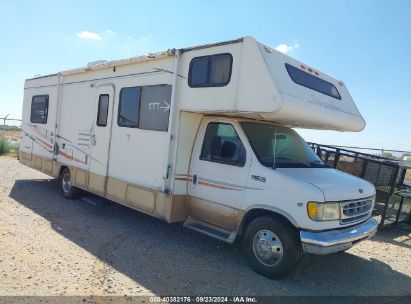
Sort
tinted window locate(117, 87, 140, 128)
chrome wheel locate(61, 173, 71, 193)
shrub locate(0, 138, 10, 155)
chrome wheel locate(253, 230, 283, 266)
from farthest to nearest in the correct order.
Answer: shrub locate(0, 138, 10, 155) → chrome wheel locate(61, 173, 71, 193) → tinted window locate(117, 87, 140, 128) → chrome wheel locate(253, 230, 283, 266)

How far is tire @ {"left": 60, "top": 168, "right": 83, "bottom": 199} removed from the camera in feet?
29.8

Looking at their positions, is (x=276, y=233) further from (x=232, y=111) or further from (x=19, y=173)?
(x=19, y=173)

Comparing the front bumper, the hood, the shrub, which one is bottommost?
the shrub

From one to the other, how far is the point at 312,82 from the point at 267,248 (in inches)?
111

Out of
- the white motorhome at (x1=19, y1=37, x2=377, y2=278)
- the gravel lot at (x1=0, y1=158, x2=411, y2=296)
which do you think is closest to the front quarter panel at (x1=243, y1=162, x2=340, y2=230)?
the white motorhome at (x1=19, y1=37, x2=377, y2=278)

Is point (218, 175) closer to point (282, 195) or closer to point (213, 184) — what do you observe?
point (213, 184)

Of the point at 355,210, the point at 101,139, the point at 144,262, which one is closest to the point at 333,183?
the point at 355,210

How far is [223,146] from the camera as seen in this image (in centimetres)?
584

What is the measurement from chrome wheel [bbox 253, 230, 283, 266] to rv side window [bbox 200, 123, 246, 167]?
108 cm

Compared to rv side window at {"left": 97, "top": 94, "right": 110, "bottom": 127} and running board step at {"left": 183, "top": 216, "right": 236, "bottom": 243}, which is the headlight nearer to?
running board step at {"left": 183, "top": 216, "right": 236, "bottom": 243}

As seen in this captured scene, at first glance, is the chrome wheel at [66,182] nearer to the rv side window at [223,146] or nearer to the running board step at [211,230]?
the running board step at [211,230]

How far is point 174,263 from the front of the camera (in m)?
5.47

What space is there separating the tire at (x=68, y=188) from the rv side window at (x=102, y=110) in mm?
1990

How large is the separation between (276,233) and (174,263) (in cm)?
158
